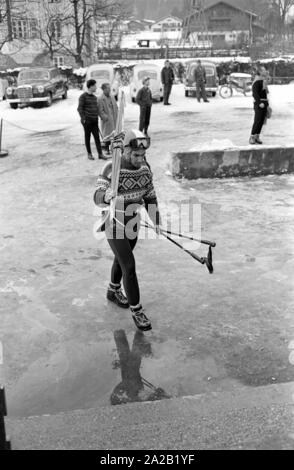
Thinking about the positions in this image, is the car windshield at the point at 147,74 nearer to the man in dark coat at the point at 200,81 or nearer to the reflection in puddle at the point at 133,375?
the man in dark coat at the point at 200,81

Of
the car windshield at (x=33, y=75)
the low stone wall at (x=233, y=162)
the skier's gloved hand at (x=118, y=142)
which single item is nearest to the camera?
the skier's gloved hand at (x=118, y=142)

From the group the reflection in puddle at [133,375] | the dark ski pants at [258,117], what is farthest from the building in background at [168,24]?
the reflection in puddle at [133,375]

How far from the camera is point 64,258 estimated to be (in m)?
6.31

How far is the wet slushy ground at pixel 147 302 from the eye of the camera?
392 cm

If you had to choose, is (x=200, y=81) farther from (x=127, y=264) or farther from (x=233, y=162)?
(x=127, y=264)

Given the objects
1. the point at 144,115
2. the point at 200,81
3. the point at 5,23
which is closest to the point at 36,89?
→ the point at 200,81

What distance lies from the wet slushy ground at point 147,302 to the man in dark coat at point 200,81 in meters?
11.7

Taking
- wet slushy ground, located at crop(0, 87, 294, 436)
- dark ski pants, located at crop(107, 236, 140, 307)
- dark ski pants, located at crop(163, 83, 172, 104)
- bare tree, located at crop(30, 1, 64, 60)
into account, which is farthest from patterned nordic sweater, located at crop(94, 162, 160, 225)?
bare tree, located at crop(30, 1, 64, 60)

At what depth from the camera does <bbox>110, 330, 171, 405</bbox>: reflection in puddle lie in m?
3.73

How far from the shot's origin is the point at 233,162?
9.85 meters

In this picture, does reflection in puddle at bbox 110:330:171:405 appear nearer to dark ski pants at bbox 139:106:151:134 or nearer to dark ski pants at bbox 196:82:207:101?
dark ski pants at bbox 139:106:151:134

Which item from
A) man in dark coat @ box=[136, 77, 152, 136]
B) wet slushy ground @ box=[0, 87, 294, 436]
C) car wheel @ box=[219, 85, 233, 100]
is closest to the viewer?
wet slushy ground @ box=[0, 87, 294, 436]

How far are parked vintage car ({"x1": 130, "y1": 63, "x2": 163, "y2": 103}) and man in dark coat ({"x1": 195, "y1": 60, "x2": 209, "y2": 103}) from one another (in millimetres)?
1584
